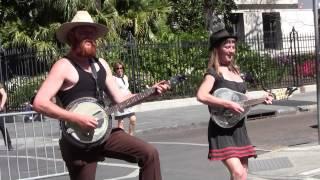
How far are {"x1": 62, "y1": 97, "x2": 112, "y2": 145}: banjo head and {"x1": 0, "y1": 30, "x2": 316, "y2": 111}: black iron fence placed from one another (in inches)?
506

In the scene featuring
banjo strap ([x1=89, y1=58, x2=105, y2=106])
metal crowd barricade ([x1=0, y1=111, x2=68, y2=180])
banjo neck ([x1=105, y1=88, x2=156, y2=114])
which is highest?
banjo strap ([x1=89, y1=58, x2=105, y2=106])

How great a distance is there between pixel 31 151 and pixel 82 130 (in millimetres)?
4596

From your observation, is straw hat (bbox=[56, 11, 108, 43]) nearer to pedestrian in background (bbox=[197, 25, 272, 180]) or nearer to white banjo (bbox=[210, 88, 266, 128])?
pedestrian in background (bbox=[197, 25, 272, 180])

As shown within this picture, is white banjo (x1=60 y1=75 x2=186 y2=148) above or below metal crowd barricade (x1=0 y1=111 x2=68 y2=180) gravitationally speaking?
above

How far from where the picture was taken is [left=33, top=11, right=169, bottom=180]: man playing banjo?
15.7 feet

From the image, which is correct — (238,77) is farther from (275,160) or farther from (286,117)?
(286,117)

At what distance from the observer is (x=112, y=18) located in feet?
76.9

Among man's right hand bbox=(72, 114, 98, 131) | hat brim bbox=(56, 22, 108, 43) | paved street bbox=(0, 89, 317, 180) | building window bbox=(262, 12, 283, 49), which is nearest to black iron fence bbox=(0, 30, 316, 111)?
paved street bbox=(0, 89, 317, 180)

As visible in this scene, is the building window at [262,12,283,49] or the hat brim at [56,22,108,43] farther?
the building window at [262,12,283,49]

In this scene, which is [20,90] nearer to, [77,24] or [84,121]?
[77,24]

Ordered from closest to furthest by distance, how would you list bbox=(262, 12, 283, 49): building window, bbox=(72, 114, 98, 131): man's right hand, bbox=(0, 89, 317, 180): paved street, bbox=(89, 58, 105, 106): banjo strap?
bbox=(72, 114, 98, 131): man's right hand → bbox=(89, 58, 105, 106): banjo strap → bbox=(0, 89, 317, 180): paved street → bbox=(262, 12, 283, 49): building window

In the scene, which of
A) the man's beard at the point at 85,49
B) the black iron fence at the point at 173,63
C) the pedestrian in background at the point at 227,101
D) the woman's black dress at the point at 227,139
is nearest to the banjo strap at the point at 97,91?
the man's beard at the point at 85,49

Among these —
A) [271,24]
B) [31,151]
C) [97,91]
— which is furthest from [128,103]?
[271,24]

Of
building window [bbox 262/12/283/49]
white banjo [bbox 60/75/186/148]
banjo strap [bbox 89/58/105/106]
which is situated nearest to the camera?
white banjo [bbox 60/75/186/148]
